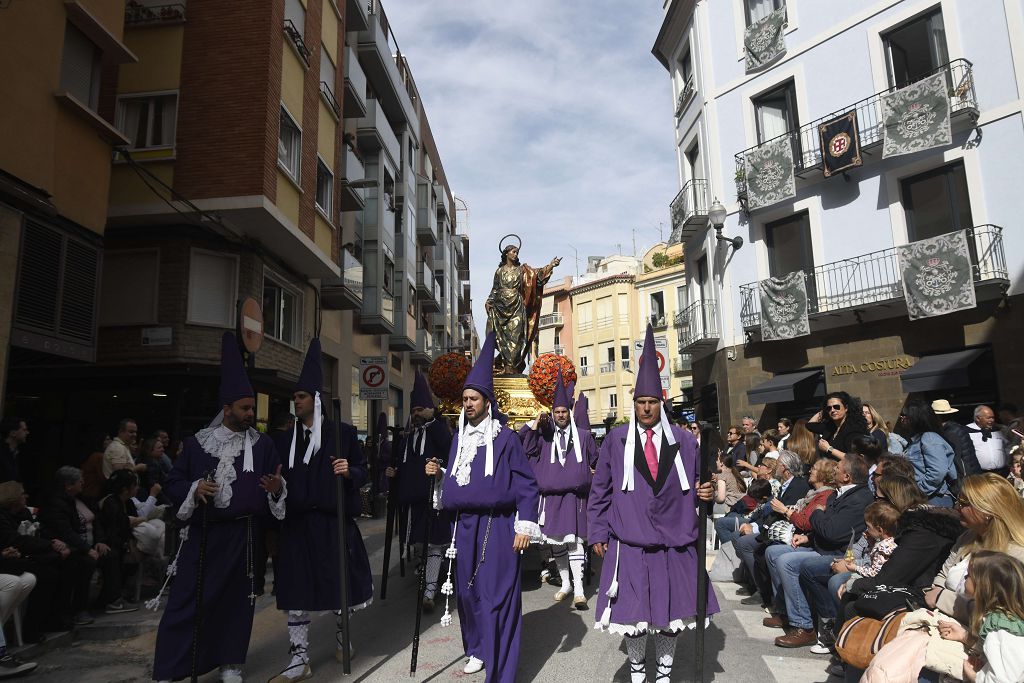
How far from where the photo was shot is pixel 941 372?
48.1ft

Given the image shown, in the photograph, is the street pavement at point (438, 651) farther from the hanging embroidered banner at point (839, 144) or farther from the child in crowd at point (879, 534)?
the hanging embroidered banner at point (839, 144)

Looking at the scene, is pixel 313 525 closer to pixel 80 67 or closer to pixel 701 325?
pixel 80 67

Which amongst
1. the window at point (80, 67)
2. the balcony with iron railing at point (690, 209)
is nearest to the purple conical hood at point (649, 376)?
the window at point (80, 67)

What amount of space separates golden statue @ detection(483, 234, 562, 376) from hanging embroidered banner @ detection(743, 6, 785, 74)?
1090 centimetres

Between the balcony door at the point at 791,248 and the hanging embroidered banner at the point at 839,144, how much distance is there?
1.76 meters

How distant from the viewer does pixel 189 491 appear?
208 inches

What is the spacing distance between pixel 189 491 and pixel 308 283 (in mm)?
13632

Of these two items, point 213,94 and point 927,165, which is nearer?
point 213,94

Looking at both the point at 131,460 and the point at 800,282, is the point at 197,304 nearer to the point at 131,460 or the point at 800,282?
the point at 131,460

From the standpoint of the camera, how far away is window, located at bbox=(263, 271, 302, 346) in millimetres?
16281

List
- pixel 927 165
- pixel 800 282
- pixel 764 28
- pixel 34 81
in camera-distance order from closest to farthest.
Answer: pixel 34 81, pixel 927 165, pixel 800 282, pixel 764 28

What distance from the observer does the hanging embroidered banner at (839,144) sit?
55.1 ft

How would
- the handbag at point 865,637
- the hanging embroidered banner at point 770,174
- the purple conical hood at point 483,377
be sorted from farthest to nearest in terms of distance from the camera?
1. the hanging embroidered banner at point 770,174
2. the purple conical hood at point 483,377
3. the handbag at point 865,637

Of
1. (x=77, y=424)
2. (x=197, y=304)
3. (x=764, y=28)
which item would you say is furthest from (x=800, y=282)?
(x=77, y=424)
